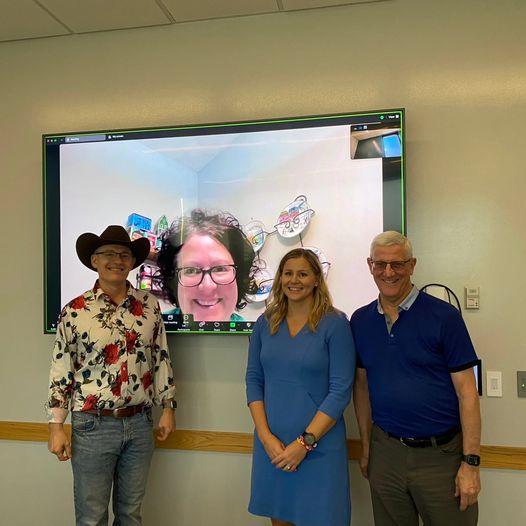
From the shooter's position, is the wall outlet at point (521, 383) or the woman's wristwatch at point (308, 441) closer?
the woman's wristwatch at point (308, 441)

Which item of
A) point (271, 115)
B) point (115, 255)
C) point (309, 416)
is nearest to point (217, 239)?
point (115, 255)

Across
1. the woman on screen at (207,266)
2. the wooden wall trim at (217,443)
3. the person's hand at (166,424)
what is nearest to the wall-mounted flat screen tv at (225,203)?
the woman on screen at (207,266)

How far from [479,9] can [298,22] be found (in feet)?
2.58

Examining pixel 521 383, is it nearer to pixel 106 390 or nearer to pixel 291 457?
pixel 291 457

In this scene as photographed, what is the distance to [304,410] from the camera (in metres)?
1.76

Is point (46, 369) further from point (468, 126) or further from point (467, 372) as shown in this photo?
point (468, 126)

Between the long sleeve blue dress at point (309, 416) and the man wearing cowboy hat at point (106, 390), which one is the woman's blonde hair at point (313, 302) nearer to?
the long sleeve blue dress at point (309, 416)

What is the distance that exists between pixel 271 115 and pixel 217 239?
0.63 meters

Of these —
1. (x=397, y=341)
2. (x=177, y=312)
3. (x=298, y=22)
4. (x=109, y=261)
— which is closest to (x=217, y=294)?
(x=177, y=312)

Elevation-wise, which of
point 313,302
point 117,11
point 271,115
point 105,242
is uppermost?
point 117,11

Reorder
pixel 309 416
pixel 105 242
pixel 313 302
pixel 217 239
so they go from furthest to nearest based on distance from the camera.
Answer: pixel 217 239
pixel 105 242
pixel 313 302
pixel 309 416

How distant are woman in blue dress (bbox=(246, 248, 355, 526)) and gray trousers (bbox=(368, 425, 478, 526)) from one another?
0.14m

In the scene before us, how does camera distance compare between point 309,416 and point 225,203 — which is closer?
point 309,416

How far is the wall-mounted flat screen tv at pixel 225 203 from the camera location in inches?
84.4
